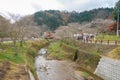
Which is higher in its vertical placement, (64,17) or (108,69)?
(64,17)

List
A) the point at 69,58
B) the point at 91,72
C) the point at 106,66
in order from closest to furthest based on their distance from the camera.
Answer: the point at 106,66, the point at 91,72, the point at 69,58

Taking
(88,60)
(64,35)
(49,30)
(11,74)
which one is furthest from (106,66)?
(49,30)

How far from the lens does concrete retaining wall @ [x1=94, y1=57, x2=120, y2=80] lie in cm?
3268

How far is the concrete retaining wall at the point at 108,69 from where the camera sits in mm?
32684

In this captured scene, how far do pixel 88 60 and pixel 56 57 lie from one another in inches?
783

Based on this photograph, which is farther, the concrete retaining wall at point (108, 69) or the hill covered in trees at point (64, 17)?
the hill covered in trees at point (64, 17)

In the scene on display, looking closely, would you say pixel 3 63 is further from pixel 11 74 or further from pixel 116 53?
pixel 116 53

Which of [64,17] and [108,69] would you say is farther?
→ [64,17]

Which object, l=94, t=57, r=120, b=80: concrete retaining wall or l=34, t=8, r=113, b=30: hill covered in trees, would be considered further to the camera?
l=34, t=8, r=113, b=30: hill covered in trees

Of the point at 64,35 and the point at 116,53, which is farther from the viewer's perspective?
the point at 64,35

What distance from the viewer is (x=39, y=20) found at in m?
164

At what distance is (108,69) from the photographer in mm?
35906

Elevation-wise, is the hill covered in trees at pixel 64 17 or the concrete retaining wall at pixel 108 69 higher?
the hill covered in trees at pixel 64 17

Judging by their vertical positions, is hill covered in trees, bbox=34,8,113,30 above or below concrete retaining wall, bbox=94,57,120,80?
above
